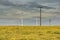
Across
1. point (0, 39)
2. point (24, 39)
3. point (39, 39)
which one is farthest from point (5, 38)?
point (39, 39)

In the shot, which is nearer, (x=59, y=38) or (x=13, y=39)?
(x=13, y=39)

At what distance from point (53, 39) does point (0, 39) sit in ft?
22.1

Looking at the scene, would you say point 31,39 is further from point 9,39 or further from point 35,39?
point 9,39

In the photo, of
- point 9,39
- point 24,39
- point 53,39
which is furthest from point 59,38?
point 9,39

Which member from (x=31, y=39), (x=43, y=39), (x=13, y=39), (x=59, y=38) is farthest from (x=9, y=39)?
(x=59, y=38)

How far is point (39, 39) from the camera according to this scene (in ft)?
77.7

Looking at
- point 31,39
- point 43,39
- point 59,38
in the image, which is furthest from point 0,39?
point 59,38

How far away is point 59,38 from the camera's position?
24.7m

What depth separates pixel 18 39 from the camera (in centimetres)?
2328

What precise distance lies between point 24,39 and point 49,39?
3167 millimetres

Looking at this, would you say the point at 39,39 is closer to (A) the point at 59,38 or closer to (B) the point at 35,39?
(B) the point at 35,39

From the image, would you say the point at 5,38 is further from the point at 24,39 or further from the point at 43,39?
the point at 43,39

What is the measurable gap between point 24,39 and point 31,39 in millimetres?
895

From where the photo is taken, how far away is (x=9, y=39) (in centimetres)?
2327
